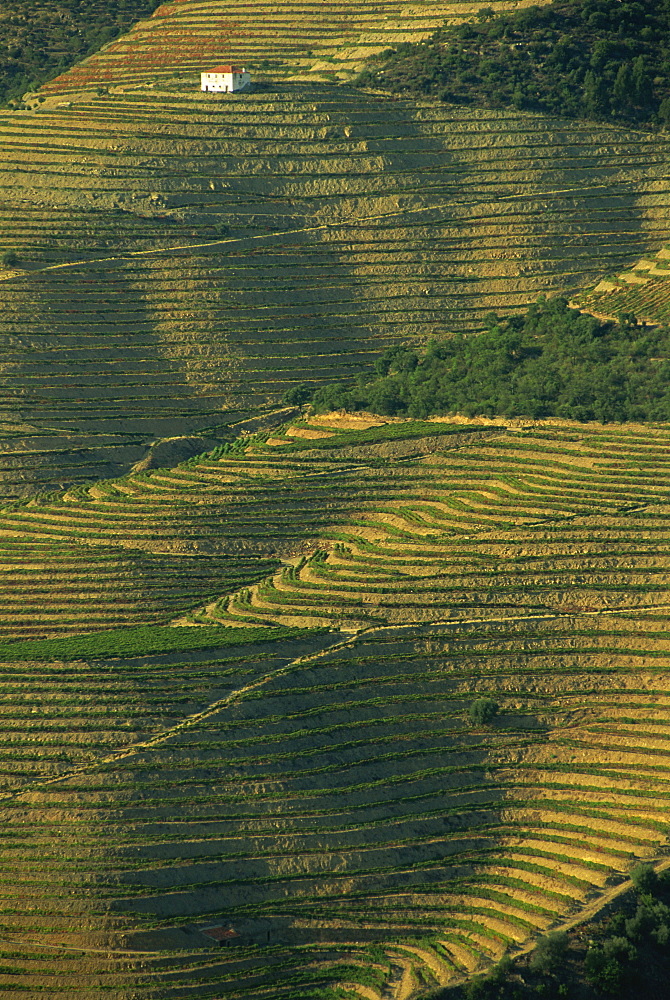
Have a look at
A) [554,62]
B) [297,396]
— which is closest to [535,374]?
[297,396]

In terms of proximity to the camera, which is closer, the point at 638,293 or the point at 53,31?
the point at 638,293

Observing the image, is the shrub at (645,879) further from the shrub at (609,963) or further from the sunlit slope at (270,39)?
the sunlit slope at (270,39)

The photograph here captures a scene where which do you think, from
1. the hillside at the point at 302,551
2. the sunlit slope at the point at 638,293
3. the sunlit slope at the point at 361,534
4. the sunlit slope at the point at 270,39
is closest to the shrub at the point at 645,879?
the hillside at the point at 302,551

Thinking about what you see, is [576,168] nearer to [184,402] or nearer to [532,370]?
[532,370]

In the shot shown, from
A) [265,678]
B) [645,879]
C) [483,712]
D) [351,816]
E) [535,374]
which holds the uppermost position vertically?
[535,374]

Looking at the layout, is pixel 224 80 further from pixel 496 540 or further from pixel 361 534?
pixel 496 540

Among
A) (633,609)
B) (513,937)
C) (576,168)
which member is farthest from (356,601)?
(576,168)

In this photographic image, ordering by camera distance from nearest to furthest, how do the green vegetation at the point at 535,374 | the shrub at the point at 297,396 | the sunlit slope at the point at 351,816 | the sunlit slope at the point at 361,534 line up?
the sunlit slope at the point at 351,816 < the sunlit slope at the point at 361,534 < the green vegetation at the point at 535,374 < the shrub at the point at 297,396
